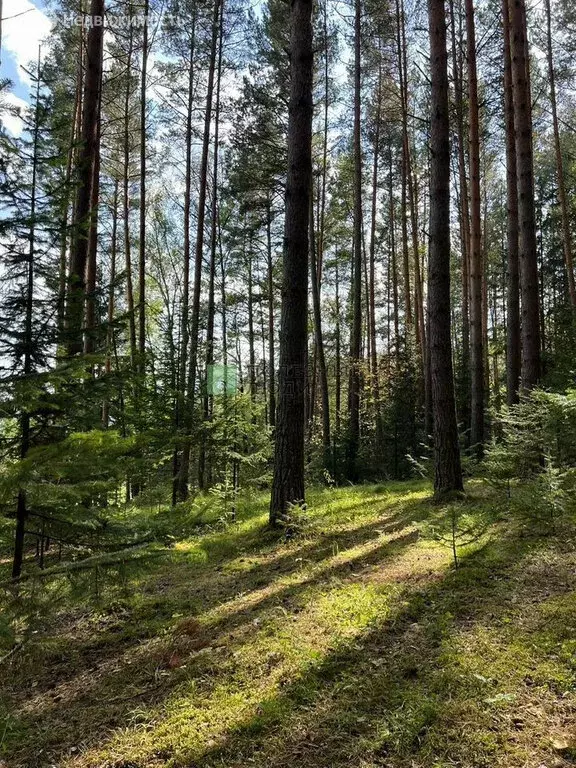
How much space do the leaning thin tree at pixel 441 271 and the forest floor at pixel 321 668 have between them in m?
1.55

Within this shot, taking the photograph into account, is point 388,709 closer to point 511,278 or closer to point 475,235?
point 511,278

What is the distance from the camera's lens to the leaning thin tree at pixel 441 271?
607 centimetres

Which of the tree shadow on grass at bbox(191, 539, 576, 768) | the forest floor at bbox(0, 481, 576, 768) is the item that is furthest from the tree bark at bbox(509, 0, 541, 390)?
the tree shadow on grass at bbox(191, 539, 576, 768)

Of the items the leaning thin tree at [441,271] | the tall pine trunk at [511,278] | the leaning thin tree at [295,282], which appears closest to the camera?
the leaning thin tree at [295,282]

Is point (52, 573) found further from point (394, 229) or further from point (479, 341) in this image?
point (394, 229)

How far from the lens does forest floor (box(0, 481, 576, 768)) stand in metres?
2.13

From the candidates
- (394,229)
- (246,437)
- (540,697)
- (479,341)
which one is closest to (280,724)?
(540,697)

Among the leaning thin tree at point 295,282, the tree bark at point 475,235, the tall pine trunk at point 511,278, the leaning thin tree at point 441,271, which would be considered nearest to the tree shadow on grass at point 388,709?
the leaning thin tree at point 295,282

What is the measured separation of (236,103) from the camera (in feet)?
41.4

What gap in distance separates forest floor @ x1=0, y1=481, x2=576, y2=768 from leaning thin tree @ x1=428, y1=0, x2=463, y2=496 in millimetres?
1553

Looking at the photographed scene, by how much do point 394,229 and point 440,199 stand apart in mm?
13244

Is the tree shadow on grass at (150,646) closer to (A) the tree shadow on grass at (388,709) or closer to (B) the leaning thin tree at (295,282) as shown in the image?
(A) the tree shadow on grass at (388,709)

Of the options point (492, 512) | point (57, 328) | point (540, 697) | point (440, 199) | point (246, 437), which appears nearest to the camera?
point (540, 697)

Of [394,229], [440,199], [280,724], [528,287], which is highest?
[394,229]
